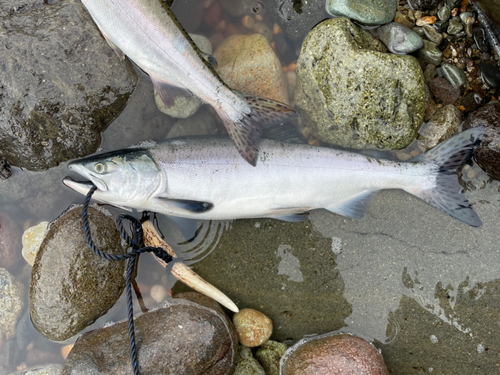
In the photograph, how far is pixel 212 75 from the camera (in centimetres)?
328

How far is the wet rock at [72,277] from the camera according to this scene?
10.9 feet

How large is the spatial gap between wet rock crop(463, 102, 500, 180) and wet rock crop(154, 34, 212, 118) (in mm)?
3083

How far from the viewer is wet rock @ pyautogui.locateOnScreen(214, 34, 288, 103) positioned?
12.4 feet

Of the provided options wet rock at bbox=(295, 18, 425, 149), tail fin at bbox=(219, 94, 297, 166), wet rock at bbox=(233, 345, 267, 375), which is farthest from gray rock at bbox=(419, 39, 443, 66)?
wet rock at bbox=(233, 345, 267, 375)

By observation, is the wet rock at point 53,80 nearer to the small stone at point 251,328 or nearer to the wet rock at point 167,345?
the wet rock at point 167,345

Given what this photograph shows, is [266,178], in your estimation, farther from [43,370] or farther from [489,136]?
[43,370]

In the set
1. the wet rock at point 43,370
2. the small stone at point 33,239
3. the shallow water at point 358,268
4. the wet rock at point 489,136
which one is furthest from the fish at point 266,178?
the wet rock at point 43,370

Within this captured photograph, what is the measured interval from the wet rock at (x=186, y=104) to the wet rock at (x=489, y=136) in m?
3.08

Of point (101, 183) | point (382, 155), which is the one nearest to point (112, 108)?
point (101, 183)

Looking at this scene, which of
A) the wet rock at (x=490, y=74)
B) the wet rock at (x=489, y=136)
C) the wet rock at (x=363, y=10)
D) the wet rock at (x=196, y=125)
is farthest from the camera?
the wet rock at (x=196, y=125)

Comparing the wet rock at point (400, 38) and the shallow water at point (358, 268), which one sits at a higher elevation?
the wet rock at point (400, 38)

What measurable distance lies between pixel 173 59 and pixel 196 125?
89 centimetres

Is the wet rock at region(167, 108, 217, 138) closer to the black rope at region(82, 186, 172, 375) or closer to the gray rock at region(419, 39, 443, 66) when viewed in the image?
the black rope at region(82, 186, 172, 375)

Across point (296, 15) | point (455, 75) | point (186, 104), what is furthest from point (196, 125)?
point (455, 75)
